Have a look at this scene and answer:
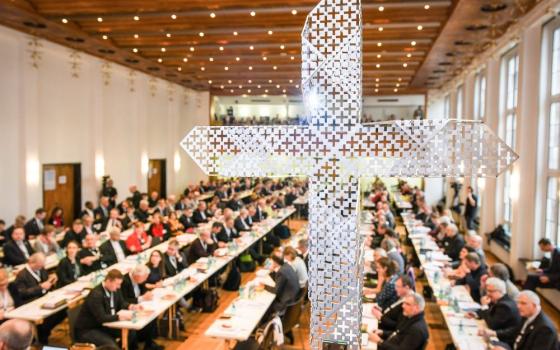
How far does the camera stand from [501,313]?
5754 millimetres

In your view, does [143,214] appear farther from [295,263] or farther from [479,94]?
[479,94]

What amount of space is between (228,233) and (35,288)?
5.44 meters

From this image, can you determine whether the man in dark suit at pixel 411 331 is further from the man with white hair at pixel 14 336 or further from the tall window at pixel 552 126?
the tall window at pixel 552 126

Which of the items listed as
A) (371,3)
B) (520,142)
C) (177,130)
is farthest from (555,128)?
(177,130)

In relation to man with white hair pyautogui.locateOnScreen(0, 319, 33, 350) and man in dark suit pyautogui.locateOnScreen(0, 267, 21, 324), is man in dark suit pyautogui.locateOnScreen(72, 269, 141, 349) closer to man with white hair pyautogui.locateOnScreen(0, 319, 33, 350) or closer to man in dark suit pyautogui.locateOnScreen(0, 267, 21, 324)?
man in dark suit pyautogui.locateOnScreen(0, 267, 21, 324)

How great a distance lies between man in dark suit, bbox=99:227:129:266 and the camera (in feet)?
29.9

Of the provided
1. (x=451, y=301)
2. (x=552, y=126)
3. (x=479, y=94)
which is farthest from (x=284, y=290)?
(x=479, y=94)

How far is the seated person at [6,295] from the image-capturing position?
6359 millimetres

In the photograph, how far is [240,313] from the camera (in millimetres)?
6492

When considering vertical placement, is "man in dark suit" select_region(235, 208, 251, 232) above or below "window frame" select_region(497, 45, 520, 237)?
below

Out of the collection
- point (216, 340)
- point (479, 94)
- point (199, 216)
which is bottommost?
point (216, 340)

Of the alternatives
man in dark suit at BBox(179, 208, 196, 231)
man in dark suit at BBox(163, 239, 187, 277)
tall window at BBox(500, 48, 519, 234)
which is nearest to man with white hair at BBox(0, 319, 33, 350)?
man in dark suit at BBox(163, 239, 187, 277)

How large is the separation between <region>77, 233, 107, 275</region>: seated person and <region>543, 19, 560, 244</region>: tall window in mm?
8705

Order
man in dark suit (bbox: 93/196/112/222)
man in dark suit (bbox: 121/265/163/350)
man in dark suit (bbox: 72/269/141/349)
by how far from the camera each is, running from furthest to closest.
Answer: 1. man in dark suit (bbox: 93/196/112/222)
2. man in dark suit (bbox: 121/265/163/350)
3. man in dark suit (bbox: 72/269/141/349)
